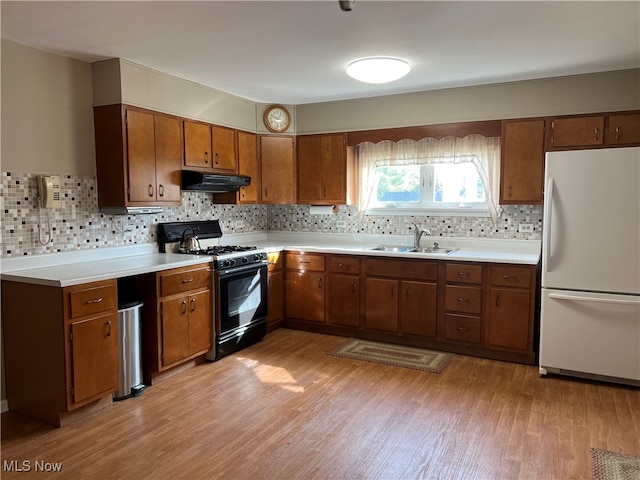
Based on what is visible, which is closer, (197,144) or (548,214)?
(548,214)

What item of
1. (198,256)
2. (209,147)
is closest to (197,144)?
(209,147)

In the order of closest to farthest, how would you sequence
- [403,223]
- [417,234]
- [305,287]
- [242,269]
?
[242,269] < [417,234] < [305,287] < [403,223]

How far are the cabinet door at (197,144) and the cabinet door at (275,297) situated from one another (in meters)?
1.24

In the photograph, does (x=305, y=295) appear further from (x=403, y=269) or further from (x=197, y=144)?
(x=197, y=144)

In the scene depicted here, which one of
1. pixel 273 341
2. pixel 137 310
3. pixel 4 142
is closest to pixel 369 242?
pixel 273 341

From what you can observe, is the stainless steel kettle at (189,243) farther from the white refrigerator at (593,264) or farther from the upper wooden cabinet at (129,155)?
the white refrigerator at (593,264)

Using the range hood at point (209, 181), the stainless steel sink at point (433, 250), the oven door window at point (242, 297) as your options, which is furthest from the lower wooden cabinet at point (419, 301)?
the range hood at point (209, 181)

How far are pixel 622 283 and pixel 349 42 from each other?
2.43 metres

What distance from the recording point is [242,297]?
164 inches

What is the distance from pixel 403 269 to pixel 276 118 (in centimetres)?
205

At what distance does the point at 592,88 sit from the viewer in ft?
12.4

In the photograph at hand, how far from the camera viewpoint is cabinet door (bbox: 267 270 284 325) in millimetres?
4660

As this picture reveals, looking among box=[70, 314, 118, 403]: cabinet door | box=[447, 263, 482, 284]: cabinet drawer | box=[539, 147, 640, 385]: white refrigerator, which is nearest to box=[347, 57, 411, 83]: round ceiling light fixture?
box=[539, 147, 640, 385]: white refrigerator

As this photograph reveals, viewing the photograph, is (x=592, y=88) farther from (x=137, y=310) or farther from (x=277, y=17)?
(x=137, y=310)
